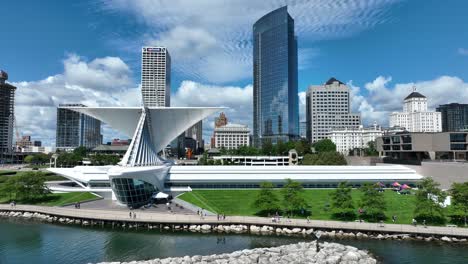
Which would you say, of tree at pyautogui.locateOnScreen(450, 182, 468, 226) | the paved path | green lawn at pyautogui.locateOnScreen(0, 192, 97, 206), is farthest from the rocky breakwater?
green lawn at pyautogui.locateOnScreen(0, 192, 97, 206)

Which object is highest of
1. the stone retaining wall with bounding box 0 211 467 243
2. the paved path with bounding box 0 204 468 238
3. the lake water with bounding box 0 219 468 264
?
the paved path with bounding box 0 204 468 238

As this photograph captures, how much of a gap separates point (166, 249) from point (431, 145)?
61.1 metres

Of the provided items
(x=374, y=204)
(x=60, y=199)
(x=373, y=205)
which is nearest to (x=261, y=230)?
(x=373, y=205)

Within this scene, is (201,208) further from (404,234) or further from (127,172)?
(404,234)

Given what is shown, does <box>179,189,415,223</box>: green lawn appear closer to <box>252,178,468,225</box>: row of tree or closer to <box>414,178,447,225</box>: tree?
<box>252,178,468,225</box>: row of tree

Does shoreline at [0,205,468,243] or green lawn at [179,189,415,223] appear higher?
green lawn at [179,189,415,223]

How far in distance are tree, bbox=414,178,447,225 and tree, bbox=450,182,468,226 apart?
1407mm

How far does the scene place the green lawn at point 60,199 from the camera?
56.5 meters

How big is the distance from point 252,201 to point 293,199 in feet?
32.3

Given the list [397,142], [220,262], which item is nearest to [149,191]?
[220,262]

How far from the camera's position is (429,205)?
42.2 m

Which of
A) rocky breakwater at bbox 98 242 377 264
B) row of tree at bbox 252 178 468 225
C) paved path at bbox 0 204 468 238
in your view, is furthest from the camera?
row of tree at bbox 252 178 468 225

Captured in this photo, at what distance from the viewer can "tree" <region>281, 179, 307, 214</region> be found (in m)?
46.2

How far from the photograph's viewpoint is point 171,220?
Answer: 4356cm
